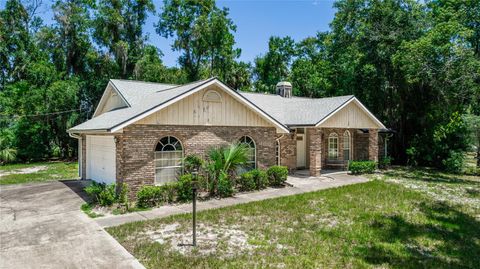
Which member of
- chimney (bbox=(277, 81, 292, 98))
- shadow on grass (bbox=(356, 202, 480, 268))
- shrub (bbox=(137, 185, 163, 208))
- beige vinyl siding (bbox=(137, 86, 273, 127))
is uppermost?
chimney (bbox=(277, 81, 292, 98))

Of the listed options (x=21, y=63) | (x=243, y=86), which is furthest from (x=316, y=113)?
(x=21, y=63)

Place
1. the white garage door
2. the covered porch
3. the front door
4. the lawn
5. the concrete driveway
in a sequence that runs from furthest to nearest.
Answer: the front door, the covered porch, the white garage door, the lawn, the concrete driveway

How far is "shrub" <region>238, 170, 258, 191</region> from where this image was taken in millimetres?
12414

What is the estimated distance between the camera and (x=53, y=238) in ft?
23.3

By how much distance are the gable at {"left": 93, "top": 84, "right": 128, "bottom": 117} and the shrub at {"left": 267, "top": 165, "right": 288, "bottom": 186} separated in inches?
296

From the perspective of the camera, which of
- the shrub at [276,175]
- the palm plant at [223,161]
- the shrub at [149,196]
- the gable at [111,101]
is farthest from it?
the gable at [111,101]

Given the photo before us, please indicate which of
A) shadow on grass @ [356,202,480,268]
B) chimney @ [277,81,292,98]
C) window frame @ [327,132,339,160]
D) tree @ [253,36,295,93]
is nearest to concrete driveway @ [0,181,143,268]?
shadow on grass @ [356,202,480,268]

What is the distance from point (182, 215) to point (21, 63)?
98.8ft

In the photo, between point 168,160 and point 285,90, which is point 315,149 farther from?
point 285,90

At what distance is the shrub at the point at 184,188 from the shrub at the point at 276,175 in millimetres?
4062

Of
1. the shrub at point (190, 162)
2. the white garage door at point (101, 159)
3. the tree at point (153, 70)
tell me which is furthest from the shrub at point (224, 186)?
the tree at point (153, 70)

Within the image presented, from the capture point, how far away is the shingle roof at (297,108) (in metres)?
16.7

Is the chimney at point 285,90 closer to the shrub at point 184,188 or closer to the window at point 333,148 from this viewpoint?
the window at point 333,148

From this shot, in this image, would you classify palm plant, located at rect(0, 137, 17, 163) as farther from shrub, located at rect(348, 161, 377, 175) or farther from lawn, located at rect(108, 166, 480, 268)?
shrub, located at rect(348, 161, 377, 175)
